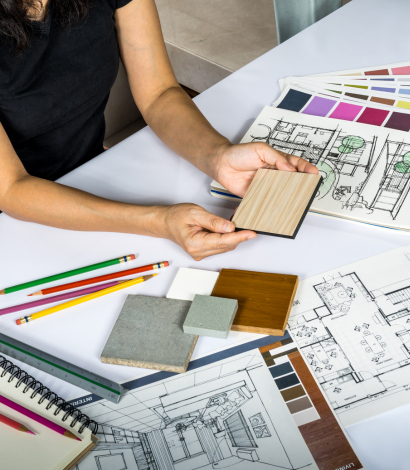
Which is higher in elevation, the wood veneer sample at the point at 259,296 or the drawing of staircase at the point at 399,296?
the wood veneer sample at the point at 259,296

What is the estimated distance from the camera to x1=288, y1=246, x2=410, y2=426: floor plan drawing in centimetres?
63

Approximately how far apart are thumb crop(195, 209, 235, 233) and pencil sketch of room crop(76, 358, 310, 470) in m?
0.22

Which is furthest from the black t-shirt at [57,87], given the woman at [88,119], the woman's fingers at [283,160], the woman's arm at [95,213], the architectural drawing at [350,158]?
the woman's fingers at [283,160]

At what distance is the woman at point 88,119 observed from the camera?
87 centimetres

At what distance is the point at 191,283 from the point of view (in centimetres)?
79

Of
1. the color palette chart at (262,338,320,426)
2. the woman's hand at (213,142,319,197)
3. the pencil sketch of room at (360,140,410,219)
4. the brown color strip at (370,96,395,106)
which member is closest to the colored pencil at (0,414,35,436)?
the color palette chart at (262,338,320,426)

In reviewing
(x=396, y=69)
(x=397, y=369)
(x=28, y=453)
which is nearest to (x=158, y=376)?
(x=28, y=453)

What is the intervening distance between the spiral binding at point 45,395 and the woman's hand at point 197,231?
12.0 inches

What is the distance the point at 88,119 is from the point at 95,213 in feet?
1.37

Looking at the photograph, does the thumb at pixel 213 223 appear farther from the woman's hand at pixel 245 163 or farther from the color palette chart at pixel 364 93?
the color palette chart at pixel 364 93

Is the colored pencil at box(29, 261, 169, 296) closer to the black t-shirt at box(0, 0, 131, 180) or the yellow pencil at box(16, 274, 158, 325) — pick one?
the yellow pencil at box(16, 274, 158, 325)

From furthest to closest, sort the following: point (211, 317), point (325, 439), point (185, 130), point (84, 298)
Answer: point (185, 130)
point (84, 298)
point (211, 317)
point (325, 439)

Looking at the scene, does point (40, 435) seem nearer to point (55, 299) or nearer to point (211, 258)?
point (55, 299)

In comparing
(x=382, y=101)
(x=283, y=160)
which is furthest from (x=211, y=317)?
(x=382, y=101)
